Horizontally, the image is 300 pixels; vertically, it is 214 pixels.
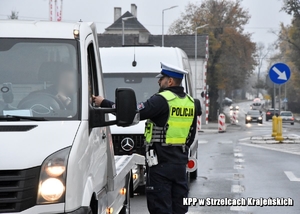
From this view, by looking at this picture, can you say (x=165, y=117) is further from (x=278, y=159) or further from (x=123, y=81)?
(x=278, y=159)

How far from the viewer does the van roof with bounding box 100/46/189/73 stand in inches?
509

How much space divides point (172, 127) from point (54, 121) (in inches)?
63.9

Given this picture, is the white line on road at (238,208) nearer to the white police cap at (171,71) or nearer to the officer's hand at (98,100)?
the white police cap at (171,71)

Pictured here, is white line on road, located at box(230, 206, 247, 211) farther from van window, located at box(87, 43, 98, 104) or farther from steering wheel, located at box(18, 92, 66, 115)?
steering wheel, located at box(18, 92, 66, 115)

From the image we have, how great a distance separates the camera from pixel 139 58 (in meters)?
13.1

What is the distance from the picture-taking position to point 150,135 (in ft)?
22.5

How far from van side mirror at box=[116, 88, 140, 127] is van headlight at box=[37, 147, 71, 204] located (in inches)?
26.2

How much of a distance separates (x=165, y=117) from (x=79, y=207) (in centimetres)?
179

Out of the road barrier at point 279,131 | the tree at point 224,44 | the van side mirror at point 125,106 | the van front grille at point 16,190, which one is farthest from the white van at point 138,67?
the tree at point 224,44

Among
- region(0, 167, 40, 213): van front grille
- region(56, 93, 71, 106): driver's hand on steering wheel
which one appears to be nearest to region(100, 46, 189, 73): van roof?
region(56, 93, 71, 106): driver's hand on steering wheel

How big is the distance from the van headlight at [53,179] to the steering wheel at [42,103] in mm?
738

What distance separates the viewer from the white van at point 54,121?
4.93 m

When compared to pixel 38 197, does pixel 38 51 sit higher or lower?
higher

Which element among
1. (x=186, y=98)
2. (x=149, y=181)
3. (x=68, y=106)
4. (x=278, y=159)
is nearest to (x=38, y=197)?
(x=68, y=106)
